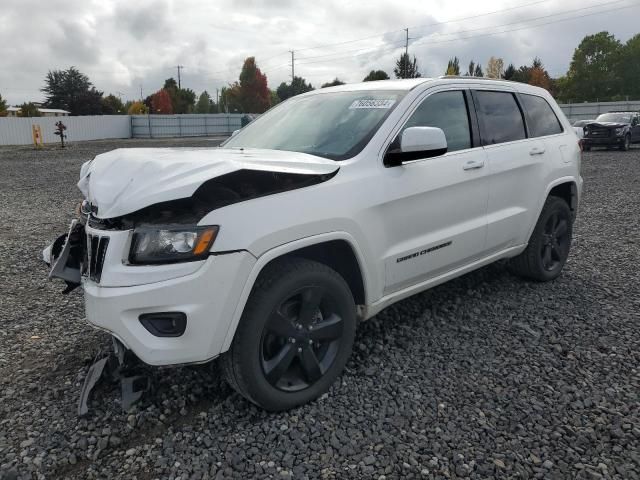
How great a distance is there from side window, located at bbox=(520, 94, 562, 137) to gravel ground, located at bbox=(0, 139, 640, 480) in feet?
4.67

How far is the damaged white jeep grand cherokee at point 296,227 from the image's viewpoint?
95.0 inches

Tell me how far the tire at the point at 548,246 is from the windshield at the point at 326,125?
6.56ft

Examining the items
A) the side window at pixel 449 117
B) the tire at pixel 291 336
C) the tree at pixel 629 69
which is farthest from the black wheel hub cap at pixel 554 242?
the tree at pixel 629 69

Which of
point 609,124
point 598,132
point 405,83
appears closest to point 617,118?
point 609,124

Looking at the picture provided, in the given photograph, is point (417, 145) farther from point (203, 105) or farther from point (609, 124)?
point (203, 105)

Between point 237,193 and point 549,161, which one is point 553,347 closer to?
point 549,161

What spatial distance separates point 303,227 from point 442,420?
1.24 metres

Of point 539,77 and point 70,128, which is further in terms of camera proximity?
point 539,77

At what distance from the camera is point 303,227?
2.66 m

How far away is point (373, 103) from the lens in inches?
138

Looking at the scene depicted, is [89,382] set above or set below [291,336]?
below

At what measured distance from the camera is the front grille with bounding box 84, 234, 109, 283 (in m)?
2.53

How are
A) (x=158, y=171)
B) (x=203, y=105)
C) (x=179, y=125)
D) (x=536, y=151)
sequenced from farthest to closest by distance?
(x=203, y=105) → (x=179, y=125) → (x=536, y=151) → (x=158, y=171)

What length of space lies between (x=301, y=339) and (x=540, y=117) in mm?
3268
